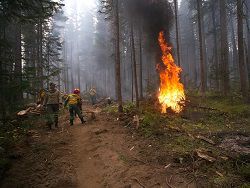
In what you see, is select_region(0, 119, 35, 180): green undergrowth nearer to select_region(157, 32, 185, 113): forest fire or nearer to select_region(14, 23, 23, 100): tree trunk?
select_region(14, 23, 23, 100): tree trunk

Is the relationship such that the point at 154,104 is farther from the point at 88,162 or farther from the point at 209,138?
the point at 88,162

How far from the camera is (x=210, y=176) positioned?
6938 mm

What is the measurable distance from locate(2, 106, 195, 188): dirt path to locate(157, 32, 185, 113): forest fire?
523 centimetres

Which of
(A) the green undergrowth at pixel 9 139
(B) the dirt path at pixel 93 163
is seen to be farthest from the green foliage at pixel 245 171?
(A) the green undergrowth at pixel 9 139

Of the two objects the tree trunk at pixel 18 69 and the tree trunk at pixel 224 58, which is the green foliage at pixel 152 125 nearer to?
Answer: the tree trunk at pixel 18 69

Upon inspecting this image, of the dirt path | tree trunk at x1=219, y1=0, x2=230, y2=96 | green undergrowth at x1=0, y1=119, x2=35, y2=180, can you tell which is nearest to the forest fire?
tree trunk at x1=219, y1=0, x2=230, y2=96

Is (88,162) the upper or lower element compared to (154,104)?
lower

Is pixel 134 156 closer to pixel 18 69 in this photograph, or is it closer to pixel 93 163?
pixel 93 163

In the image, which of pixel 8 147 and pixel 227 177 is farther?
pixel 8 147

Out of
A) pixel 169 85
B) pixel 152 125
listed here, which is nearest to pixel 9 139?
pixel 152 125

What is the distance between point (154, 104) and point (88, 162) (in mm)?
8147

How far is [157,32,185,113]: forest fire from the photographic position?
1586 centimetres

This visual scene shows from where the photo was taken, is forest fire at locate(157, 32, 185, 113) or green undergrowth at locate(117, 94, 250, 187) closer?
green undergrowth at locate(117, 94, 250, 187)

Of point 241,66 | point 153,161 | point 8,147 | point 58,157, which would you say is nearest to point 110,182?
point 153,161
